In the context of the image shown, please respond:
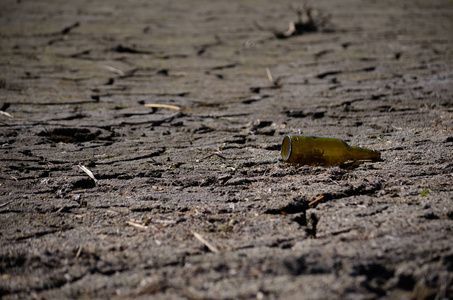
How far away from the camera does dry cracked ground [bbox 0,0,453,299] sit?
118cm

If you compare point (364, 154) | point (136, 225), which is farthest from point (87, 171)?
point (364, 154)

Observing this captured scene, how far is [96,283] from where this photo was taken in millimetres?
1185

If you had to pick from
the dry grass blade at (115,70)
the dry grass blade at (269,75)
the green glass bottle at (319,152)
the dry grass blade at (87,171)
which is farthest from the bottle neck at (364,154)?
the dry grass blade at (115,70)

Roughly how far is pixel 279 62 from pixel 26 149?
2.96m

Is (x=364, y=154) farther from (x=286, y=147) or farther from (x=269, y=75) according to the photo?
(x=269, y=75)

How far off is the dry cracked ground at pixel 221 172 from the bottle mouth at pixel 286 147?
6cm

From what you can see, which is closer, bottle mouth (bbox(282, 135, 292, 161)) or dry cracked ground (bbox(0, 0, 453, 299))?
dry cracked ground (bbox(0, 0, 453, 299))

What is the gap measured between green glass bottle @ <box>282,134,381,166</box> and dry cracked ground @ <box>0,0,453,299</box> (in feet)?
0.22

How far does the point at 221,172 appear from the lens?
202 centimetres

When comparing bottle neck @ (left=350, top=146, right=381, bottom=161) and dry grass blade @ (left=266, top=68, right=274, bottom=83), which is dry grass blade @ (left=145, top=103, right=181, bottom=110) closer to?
dry grass blade @ (left=266, top=68, right=274, bottom=83)

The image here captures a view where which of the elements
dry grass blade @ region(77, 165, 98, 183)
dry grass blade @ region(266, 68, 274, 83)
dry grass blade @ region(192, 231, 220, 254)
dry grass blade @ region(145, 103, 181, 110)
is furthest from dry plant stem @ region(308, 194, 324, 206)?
dry grass blade @ region(266, 68, 274, 83)

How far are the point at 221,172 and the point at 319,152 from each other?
52 centimetres

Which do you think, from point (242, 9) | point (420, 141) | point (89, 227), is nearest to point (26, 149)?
point (89, 227)

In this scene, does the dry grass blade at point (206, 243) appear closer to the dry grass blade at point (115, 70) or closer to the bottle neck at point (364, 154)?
the bottle neck at point (364, 154)
